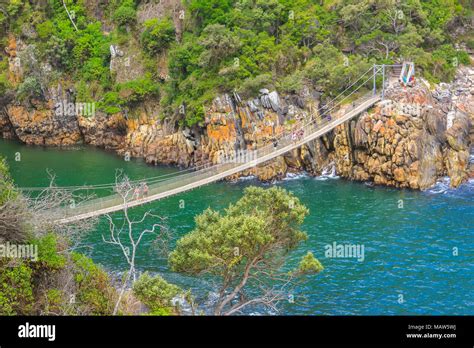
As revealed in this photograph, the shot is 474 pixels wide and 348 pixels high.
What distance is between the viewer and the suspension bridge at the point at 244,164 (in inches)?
1090

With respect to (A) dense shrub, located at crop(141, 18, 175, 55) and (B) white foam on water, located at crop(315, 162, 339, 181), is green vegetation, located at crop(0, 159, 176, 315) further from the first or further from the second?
(A) dense shrub, located at crop(141, 18, 175, 55)

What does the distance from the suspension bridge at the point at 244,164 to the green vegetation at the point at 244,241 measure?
17.3ft

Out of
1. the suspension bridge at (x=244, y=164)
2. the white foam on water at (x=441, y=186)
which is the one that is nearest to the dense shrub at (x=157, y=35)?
the suspension bridge at (x=244, y=164)

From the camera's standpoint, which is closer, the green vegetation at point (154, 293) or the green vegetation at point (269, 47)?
the green vegetation at point (154, 293)

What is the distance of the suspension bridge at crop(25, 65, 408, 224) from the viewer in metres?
27.7

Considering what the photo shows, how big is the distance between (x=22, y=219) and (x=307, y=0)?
34478 millimetres

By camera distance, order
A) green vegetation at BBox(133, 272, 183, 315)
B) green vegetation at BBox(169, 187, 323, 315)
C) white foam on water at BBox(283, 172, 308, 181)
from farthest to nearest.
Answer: white foam on water at BBox(283, 172, 308, 181)
green vegetation at BBox(169, 187, 323, 315)
green vegetation at BBox(133, 272, 183, 315)

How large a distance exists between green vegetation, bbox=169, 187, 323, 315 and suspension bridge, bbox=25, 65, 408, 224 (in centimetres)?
529

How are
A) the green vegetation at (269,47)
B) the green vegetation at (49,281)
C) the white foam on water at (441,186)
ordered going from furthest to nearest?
the green vegetation at (269,47) → the white foam on water at (441,186) → the green vegetation at (49,281)

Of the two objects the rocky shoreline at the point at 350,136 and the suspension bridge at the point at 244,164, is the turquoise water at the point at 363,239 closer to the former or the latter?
the rocky shoreline at the point at 350,136

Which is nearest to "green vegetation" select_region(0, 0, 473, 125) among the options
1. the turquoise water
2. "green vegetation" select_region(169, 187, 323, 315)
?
the turquoise water

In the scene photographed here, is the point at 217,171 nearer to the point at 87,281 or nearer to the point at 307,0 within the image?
the point at 87,281

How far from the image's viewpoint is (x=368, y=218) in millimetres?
32625

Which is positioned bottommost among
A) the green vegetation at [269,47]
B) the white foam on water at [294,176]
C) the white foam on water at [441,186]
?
the white foam on water at [441,186]
